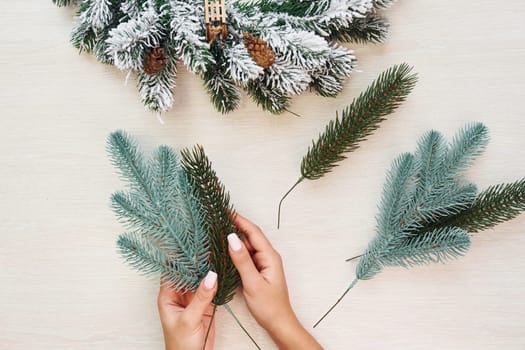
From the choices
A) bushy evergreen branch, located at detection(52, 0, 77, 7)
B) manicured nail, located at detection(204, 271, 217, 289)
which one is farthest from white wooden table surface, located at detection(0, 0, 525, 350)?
manicured nail, located at detection(204, 271, 217, 289)

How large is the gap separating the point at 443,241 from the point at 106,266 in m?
0.56

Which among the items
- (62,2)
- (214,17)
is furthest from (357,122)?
(62,2)

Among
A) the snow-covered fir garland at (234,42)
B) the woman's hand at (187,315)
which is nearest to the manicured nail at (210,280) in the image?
the woman's hand at (187,315)

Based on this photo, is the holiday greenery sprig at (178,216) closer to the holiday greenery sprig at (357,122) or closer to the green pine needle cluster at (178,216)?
the green pine needle cluster at (178,216)

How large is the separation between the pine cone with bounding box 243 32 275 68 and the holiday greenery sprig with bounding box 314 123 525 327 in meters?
0.27

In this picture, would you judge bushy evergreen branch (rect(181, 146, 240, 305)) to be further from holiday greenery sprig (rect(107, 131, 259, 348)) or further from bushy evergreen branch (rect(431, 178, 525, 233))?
bushy evergreen branch (rect(431, 178, 525, 233))

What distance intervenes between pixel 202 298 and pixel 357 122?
14.1 inches

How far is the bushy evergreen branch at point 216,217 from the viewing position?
710 millimetres

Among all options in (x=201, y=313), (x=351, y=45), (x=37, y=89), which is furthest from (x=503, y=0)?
(x=37, y=89)

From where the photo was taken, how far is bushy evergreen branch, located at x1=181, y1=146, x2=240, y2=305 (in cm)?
71

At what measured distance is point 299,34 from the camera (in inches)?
28.8

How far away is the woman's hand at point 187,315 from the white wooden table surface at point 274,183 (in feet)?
0.21

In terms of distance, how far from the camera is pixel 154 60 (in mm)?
758

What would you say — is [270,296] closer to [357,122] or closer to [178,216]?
[178,216]
